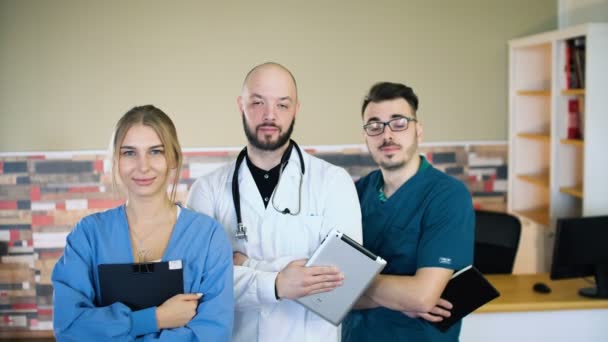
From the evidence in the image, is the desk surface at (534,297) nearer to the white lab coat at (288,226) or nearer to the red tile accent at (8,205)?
the white lab coat at (288,226)

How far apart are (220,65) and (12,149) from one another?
57.9 inches

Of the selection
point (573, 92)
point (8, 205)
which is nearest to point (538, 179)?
point (573, 92)

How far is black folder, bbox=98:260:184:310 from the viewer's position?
1605mm

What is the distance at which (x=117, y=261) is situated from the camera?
1.64 metres

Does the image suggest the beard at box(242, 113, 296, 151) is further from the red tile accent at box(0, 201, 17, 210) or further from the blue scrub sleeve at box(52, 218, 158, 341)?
the red tile accent at box(0, 201, 17, 210)

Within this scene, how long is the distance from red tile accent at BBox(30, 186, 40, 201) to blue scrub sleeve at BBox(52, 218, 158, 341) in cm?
296

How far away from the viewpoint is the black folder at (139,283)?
1.61 m

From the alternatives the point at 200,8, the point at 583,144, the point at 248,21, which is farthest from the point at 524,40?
the point at 200,8

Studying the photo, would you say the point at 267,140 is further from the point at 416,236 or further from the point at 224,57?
the point at 224,57

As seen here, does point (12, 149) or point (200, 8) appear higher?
point (200, 8)

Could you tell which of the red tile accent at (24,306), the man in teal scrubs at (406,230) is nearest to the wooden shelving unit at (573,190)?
the man in teal scrubs at (406,230)

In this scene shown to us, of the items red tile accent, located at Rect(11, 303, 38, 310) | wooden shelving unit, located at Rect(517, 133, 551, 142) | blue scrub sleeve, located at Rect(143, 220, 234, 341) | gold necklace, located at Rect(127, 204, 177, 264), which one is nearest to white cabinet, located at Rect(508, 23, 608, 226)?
wooden shelving unit, located at Rect(517, 133, 551, 142)

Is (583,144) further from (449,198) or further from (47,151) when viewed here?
(47,151)

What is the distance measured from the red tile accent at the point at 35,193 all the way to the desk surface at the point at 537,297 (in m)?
2.94
